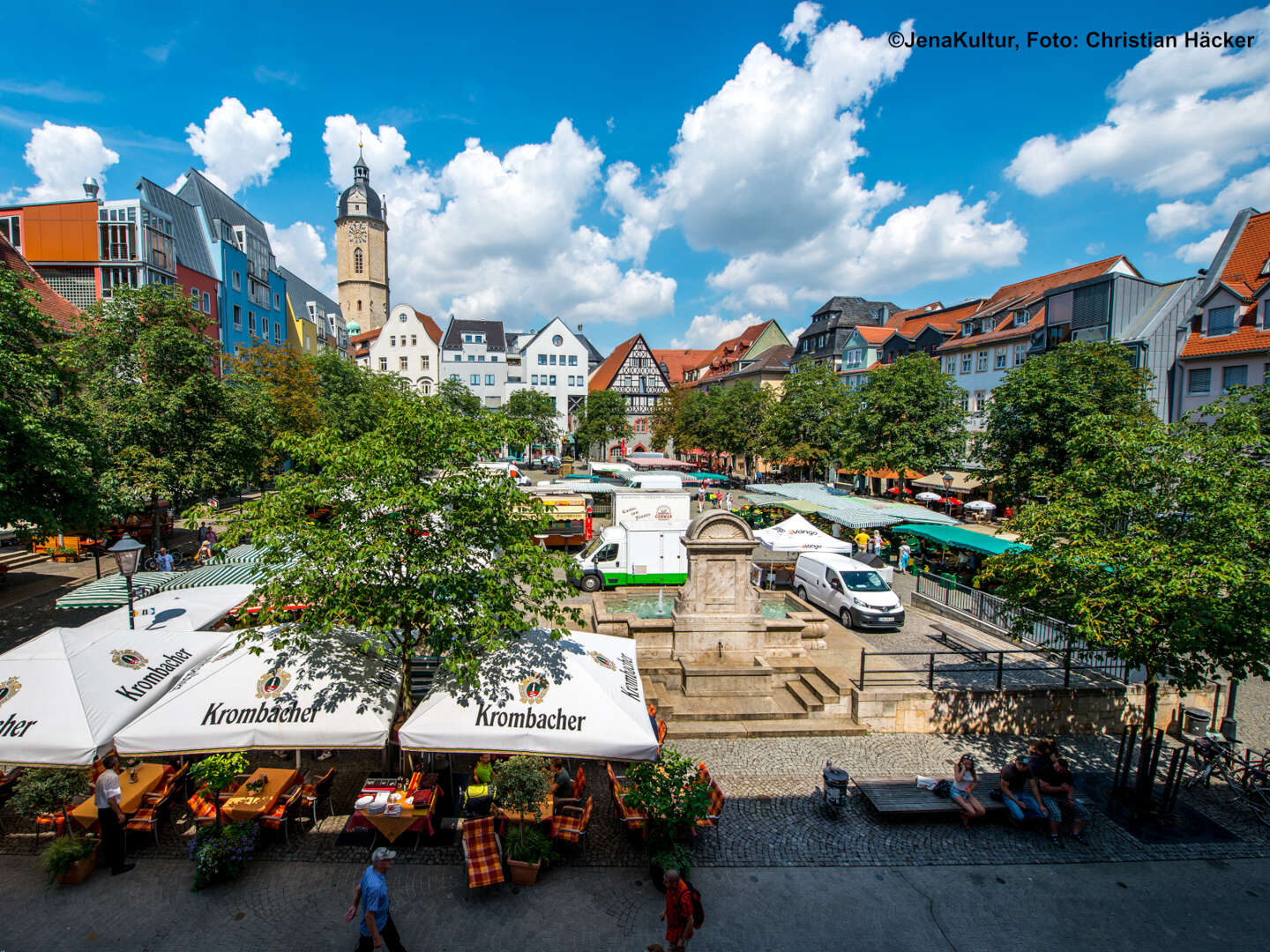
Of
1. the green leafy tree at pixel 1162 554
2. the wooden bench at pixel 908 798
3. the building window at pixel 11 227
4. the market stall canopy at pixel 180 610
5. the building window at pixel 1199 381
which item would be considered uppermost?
the building window at pixel 11 227

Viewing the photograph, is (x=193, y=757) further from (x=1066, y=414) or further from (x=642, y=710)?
(x=1066, y=414)

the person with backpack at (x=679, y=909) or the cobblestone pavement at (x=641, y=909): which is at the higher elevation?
the person with backpack at (x=679, y=909)

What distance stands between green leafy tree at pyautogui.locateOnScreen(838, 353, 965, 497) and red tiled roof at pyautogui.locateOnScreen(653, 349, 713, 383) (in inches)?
2450

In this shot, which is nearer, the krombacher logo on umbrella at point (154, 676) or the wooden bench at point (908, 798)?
the krombacher logo on umbrella at point (154, 676)

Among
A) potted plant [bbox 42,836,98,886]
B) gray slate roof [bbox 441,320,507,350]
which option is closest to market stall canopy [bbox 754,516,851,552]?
potted plant [bbox 42,836,98,886]

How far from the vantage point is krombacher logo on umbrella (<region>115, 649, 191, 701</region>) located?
8.09 meters

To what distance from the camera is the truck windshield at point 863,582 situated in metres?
17.4

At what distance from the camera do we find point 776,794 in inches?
367

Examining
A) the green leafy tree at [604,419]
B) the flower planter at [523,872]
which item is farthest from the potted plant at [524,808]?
the green leafy tree at [604,419]

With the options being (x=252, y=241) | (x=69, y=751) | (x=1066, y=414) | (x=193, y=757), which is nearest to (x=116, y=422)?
(x=193, y=757)

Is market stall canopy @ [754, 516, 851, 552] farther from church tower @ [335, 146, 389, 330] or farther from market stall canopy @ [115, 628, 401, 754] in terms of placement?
church tower @ [335, 146, 389, 330]

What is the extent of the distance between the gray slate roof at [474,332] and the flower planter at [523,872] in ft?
237

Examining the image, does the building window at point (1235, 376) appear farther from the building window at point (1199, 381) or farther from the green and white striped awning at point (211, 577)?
the green and white striped awning at point (211, 577)

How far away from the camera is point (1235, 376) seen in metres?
30.3
